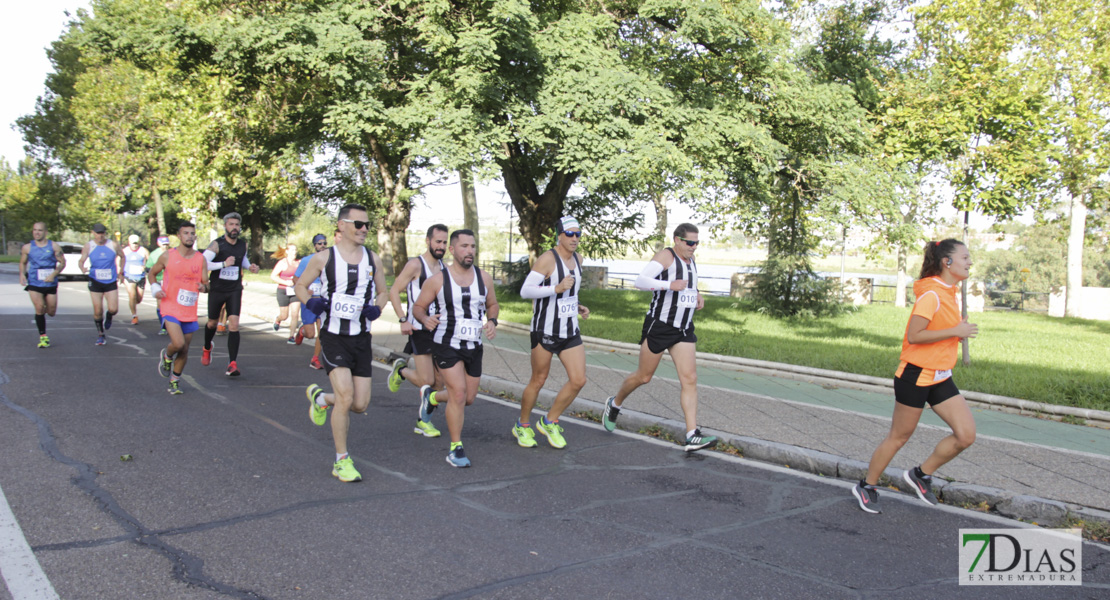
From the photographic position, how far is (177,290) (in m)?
8.42

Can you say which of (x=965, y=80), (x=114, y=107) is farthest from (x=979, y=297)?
(x=114, y=107)

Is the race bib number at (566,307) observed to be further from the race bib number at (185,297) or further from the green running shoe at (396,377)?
the race bib number at (185,297)

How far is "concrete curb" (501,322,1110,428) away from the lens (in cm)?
839

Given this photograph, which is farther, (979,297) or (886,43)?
(979,297)

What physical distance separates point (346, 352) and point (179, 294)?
3.87 metres

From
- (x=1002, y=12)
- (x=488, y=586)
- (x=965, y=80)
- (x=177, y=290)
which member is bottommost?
(x=488, y=586)

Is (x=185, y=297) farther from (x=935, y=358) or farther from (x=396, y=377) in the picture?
(x=935, y=358)

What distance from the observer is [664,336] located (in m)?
6.67

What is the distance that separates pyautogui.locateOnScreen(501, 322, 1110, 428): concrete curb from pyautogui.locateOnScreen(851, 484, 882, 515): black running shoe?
181 inches

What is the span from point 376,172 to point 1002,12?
2531cm

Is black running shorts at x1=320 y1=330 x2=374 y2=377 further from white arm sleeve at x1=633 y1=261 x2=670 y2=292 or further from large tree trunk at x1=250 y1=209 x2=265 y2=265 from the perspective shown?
large tree trunk at x1=250 y1=209 x2=265 y2=265

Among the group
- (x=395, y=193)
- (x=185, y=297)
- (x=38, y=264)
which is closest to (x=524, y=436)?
(x=185, y=297)

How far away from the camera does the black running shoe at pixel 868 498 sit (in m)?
5.15

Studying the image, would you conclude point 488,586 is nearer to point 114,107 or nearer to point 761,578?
point 761,578
